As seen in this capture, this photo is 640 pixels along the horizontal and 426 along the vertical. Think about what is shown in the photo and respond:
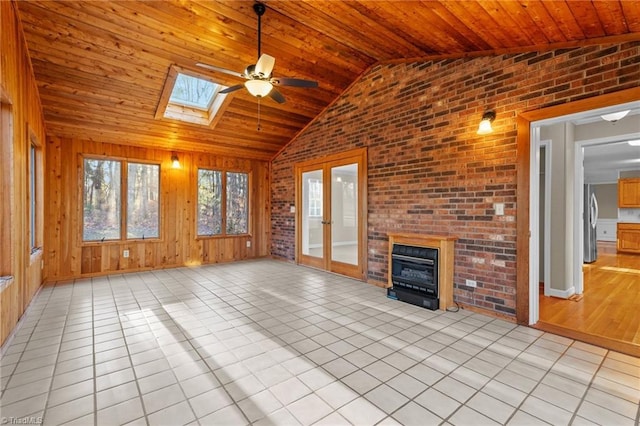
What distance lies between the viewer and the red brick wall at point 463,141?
2.95 m

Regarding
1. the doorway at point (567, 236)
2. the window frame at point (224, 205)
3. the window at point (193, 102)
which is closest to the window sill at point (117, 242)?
the window frame at point (224, 205)

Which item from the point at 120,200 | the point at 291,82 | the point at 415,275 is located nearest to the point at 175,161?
the point at 120,200

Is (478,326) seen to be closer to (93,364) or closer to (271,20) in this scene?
(93,364)

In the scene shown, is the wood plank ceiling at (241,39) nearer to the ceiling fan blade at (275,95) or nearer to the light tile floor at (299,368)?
the ceiling fan blade at (275,95)

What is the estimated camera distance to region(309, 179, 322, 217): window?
6.16 m

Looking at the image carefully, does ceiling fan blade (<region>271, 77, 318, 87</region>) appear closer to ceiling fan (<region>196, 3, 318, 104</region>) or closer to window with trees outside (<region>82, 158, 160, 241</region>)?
ceiling fan (<region>196, 3, 318, 104</region>)

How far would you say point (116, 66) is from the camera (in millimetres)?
4020

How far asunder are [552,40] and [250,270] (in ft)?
18.4

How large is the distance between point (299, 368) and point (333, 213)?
372 centimetres

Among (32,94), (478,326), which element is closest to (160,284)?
(32,94)

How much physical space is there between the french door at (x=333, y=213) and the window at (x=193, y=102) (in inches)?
82.8

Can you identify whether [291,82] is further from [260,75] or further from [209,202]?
[209,202]

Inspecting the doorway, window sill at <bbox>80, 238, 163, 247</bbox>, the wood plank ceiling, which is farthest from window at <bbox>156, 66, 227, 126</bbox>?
the doorway

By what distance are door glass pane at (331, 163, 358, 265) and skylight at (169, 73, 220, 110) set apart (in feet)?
8.68
